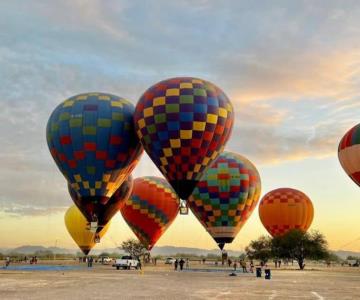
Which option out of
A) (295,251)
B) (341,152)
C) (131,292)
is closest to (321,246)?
(295,251)

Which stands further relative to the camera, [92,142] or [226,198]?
[226,198]

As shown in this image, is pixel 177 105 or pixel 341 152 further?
pixel 341 152

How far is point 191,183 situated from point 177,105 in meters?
6.19

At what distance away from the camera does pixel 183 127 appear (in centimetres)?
3869

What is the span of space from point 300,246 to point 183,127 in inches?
1402

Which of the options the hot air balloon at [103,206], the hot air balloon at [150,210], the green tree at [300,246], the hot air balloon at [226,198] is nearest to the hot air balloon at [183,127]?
the hot air balloon at [103,206]

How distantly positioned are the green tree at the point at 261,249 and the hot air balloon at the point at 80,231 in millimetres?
25345

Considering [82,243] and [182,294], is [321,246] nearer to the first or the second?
[82,243]

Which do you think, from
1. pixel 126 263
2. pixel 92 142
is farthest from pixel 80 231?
pixel 92 142

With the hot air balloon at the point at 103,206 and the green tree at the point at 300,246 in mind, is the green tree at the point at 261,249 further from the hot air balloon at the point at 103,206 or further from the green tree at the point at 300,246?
the hot air balloon at the point at 103,206

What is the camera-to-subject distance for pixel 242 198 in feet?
173

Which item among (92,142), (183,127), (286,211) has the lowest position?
(286,211)

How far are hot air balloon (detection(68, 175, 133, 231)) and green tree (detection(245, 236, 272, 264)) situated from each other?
31.5m

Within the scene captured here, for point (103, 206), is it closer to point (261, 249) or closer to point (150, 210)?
point (150, 210)
